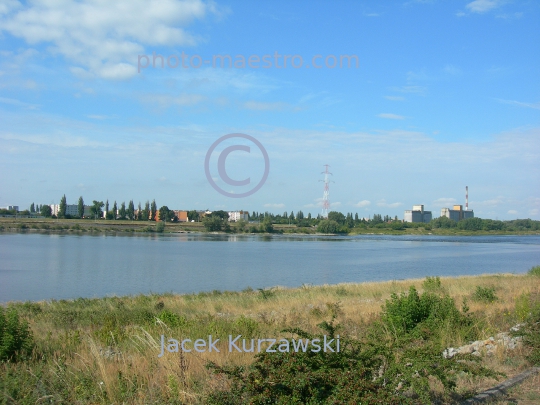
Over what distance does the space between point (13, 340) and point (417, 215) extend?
641ft

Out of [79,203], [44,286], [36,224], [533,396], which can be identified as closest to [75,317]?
[533,396]

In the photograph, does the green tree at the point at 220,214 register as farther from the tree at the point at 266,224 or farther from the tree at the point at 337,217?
the tree at the point at 337,217

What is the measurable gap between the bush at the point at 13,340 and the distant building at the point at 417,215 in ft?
630

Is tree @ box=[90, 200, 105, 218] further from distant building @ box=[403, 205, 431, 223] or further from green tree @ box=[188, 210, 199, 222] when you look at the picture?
distant building @ box=[403, 205, 431, 223]

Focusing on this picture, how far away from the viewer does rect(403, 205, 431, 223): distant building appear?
19012cm

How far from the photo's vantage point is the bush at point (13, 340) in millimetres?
6516

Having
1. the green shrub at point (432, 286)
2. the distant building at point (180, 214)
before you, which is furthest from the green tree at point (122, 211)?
the green shrub at point (432, 286)

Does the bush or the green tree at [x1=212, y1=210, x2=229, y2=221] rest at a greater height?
the green tree at [x1=212, y1=210, x2=229, y2=221]

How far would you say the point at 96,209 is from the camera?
127 meters

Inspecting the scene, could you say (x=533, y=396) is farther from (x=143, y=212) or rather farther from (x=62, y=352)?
(x=143, y=212)

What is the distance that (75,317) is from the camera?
44.2ft

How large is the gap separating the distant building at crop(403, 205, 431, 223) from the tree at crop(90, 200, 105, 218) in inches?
4660

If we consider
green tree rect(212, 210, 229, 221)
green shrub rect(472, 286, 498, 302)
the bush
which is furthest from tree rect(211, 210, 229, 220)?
the bush

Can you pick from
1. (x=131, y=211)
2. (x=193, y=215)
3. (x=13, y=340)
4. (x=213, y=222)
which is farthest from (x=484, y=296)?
(x=131, y=211)
